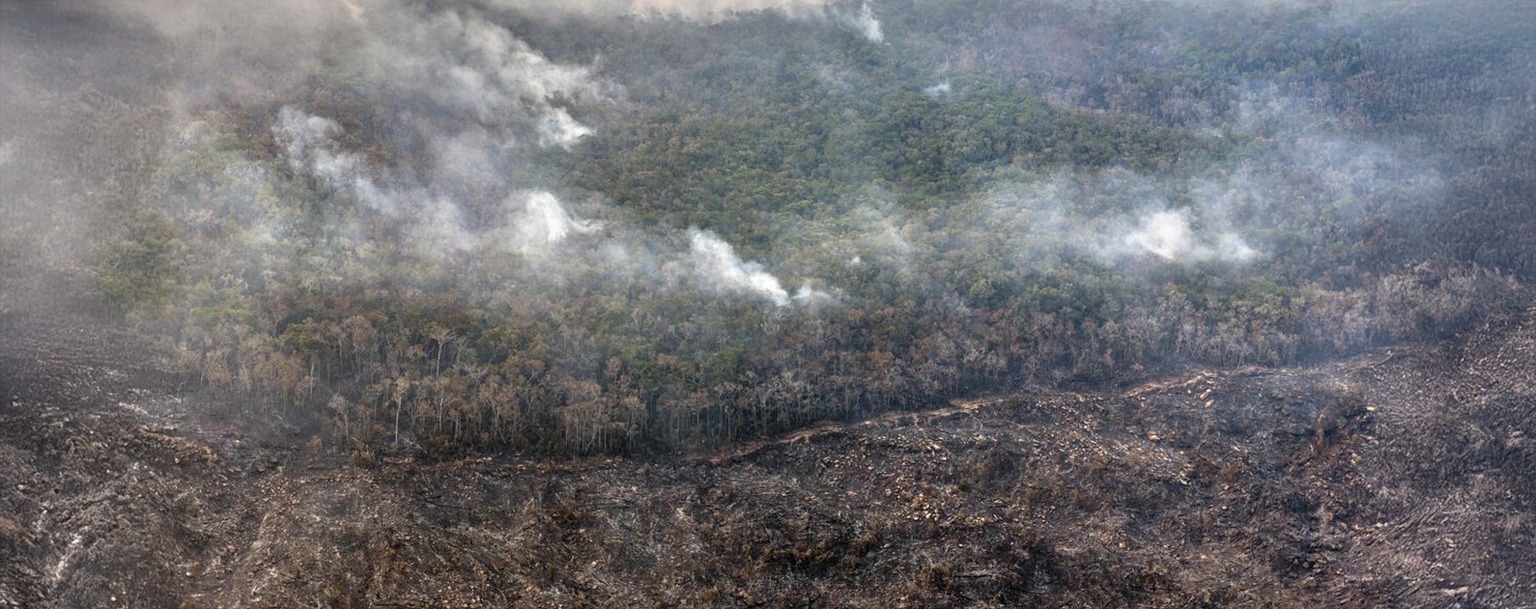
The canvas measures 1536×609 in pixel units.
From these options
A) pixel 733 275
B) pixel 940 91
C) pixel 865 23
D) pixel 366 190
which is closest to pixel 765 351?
pixel 733 275

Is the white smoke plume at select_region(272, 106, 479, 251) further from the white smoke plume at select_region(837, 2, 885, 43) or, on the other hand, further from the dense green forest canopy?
the white smoke plume at select_region(837, 2, 885, 43)

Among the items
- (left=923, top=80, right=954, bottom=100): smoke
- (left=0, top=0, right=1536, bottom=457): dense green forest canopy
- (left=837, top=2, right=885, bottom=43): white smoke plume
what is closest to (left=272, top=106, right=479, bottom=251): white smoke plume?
(left=0, top=0, right=1536, bottom=457): dense green forest canopy

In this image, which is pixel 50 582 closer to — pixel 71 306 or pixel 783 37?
pixel 71 306

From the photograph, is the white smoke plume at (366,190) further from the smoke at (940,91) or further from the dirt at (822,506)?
the smoke at (940,91)

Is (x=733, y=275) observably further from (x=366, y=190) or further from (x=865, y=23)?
(x=865, y=23)

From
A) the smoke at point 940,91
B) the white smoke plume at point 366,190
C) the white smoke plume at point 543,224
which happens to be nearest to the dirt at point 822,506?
the white smoke plume at point 366,190

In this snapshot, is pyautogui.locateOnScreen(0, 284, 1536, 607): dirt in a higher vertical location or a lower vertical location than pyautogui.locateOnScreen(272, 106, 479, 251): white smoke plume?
lower

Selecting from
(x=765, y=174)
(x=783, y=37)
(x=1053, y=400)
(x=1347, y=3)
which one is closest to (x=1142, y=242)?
(x=1053, y=400)
